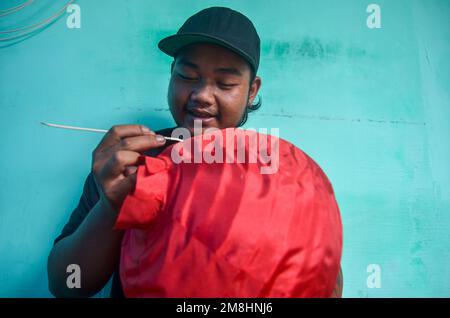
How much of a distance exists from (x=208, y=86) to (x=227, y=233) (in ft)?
1.28

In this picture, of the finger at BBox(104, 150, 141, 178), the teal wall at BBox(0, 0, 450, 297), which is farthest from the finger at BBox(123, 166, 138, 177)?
the teal wall at BBox(0, 0, 450, 297)

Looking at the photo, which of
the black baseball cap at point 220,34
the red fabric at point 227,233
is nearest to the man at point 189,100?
the black baseball cap at point 220,34

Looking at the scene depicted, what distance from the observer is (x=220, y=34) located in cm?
75

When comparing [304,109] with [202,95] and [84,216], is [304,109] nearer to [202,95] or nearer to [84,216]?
[202,95]

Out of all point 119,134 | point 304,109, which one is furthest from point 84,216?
point 304,109

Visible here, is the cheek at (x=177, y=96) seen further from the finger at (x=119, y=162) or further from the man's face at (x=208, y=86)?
the finger at (x=119, y=162)

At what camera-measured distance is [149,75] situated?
1120 millimetres

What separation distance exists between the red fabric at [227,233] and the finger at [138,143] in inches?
1.8

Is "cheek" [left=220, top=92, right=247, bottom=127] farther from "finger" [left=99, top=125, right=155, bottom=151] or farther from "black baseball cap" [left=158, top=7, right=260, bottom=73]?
"finger" [left=99, top=125, right=155, bottom=151]

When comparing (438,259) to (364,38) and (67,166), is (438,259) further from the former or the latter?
(67,166)

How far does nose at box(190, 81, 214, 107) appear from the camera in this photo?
76 centimetres

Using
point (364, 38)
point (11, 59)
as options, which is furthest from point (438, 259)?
point (11, 59)

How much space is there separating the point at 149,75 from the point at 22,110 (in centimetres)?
38

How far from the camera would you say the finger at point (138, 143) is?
1.82ft
